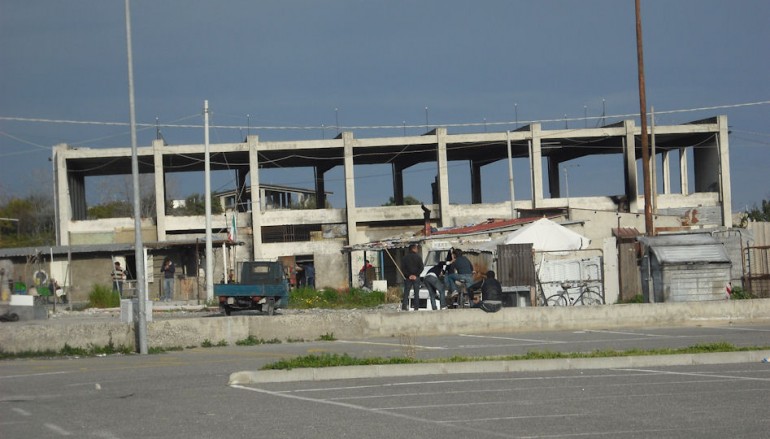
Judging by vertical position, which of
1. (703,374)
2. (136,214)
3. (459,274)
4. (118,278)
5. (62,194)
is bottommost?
(703,374)

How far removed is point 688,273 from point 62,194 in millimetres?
54972

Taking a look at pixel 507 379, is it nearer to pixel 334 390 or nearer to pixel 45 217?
pixel 334 390

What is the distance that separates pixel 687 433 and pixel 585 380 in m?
5.02

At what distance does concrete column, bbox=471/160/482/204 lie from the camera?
7950 cm

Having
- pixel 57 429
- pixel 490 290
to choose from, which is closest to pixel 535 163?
pixel 490 290

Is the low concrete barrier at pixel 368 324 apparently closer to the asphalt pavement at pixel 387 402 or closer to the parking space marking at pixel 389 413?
the asphalt pavement at pixel 387 402

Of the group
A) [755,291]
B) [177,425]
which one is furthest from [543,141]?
[177,425]

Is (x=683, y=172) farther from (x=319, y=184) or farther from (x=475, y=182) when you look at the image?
(x=319, y=184)

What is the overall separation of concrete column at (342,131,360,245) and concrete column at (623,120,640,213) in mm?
20365

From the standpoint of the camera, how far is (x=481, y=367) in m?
16.6

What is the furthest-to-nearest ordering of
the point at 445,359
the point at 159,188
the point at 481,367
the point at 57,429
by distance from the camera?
the point at 159,188 → the point at 445,359 → the point at 481,367 → the point at 57,429

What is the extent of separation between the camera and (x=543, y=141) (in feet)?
249

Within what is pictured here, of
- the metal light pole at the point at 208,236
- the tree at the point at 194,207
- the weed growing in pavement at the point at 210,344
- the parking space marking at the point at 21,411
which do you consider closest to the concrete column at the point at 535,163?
the metal light pole at the point at 208,236

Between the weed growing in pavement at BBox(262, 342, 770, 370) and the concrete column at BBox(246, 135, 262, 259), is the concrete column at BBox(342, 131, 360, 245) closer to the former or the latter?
the concrete column at BBox(246, 135, 262, 259)
